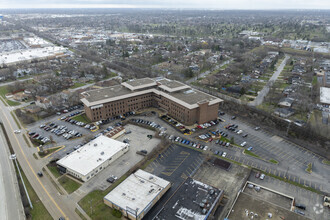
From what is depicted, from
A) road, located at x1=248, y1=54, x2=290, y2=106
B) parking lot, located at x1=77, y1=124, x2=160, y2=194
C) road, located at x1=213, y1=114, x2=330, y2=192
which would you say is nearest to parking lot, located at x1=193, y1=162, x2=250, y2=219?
road, located at x1=213, y1=114, x2=330, y2=192

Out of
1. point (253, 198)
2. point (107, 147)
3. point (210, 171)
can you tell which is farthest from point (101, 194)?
point (253, 198)

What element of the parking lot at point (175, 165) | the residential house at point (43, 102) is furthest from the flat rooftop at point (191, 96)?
the residential house at point (43, 102)

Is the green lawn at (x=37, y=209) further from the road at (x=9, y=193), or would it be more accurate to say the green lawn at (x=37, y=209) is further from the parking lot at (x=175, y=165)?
the parking lot at (x=175, y=165)

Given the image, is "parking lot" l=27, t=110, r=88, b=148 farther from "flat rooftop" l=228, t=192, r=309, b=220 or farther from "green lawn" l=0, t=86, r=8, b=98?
"flat rooftop" l=228, t=192, r=309, b=220

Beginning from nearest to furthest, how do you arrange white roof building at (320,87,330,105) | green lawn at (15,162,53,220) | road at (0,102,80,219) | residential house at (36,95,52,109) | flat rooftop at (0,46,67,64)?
green lawn at (15,162,53,220), road at (0,102,80,219), residential house at (36,95,52,109), white roof building at (320,87,330,105), flat rooftop at (0,46,67,64)

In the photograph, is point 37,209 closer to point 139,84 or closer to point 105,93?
point 105,93

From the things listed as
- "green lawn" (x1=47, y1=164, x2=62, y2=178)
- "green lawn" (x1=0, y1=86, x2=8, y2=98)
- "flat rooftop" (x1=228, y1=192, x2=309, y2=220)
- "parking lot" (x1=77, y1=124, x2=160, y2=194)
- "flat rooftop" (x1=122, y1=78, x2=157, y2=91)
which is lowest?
"green lawn" (x1=0, y1=86, x2=8, y2=98)
